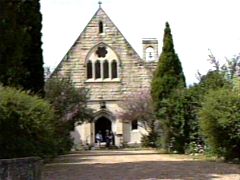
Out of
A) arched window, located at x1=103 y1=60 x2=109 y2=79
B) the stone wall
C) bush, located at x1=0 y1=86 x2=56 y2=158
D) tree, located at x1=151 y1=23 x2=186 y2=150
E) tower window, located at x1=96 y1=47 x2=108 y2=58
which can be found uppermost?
tower window, located at x1=96 y1=47 x2=108 y2=58

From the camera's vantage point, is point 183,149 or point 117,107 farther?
point 117,107

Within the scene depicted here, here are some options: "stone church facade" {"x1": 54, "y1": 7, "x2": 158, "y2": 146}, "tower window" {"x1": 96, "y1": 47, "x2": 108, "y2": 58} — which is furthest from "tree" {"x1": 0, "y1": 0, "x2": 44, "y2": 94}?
"tower window" {"x1": 96, "y1": 47, "x2": 108, "y2": 58}

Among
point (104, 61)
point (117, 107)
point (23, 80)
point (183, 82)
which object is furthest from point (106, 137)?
point (23, 80)

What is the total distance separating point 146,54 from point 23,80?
1214 inches

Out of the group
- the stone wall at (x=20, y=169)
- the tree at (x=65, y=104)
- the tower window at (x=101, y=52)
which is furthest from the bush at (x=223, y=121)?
the tower window at (x=101, y=52)

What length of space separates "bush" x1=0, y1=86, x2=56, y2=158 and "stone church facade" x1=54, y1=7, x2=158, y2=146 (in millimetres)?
31499

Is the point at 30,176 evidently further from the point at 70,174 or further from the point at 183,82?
the point at 183,82

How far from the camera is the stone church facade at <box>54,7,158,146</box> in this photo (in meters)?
50.3

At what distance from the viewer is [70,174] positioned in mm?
16078

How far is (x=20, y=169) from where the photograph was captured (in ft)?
35.2

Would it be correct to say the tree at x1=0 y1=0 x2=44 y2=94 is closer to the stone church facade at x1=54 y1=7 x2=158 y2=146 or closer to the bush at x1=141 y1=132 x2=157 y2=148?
the bush at x1=141 y1=132 x2=157 y2=148

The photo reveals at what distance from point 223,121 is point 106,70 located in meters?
32.5

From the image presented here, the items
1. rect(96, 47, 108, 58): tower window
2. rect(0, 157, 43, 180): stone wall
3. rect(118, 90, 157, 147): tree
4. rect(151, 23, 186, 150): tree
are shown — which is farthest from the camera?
rect(96, 47, 108, 58): tower window

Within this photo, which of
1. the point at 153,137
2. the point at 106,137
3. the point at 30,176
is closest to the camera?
the point at 30,176
